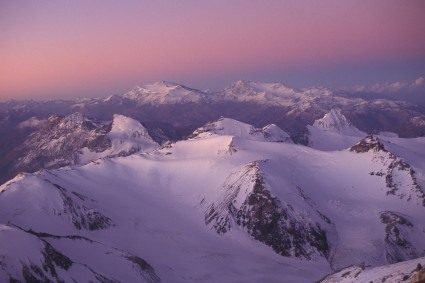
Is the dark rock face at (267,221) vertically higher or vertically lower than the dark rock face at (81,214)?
lower

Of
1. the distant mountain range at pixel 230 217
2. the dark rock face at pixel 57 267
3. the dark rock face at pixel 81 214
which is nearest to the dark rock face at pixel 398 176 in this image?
the distant mountain range at pixel 230 217

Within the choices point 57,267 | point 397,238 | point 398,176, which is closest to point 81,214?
point 57,267

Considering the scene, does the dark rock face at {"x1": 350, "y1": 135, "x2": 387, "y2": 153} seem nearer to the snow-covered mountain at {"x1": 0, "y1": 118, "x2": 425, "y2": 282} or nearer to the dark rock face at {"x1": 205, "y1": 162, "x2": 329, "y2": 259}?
the snow-covered mountain at {"x1": 0, "y1": 118, "x2": 425, "y2": 282}

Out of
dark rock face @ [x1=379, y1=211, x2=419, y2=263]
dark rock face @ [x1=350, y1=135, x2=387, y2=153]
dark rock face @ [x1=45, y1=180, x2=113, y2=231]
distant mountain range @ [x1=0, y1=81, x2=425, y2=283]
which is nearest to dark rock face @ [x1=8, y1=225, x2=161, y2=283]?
distant mountain range @ [x1=0, y1=81, x2=425, y2=283]

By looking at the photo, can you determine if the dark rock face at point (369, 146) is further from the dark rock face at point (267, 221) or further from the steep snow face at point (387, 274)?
the steep snow face at point (387, 274)

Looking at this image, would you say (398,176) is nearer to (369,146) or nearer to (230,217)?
(369,146)

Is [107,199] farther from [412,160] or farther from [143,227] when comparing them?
[412,160]

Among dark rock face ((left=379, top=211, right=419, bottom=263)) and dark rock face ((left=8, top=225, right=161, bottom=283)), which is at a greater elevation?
dark rock face ((left=8, top=225, right=161, bottom=283))
